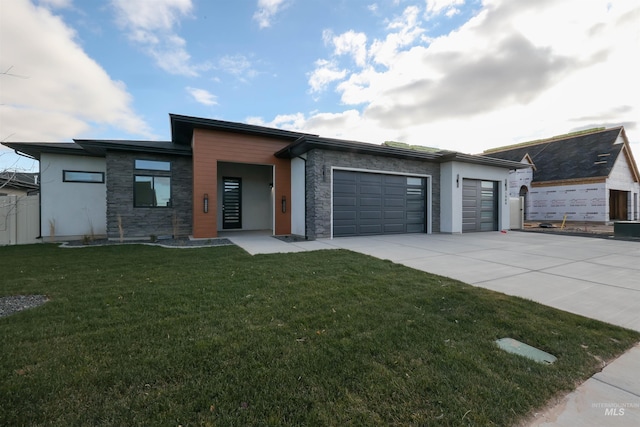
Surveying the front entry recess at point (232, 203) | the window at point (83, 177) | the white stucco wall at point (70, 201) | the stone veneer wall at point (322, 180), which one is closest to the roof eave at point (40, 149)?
the white stucco wall at point (70, 201)

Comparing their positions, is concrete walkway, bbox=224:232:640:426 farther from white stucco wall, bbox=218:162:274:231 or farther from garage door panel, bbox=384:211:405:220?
white stucco wall, bbox=218:162:274:231

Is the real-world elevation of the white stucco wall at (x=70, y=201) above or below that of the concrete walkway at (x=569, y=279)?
Answer: above

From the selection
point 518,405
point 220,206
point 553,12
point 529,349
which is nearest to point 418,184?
point 553,12

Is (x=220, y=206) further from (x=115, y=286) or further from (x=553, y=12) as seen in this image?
(x=553, y=12)

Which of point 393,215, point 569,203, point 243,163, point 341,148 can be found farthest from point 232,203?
point 569,203

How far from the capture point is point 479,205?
13078mm

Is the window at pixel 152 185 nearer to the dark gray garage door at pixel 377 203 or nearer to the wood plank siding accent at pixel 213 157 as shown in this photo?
the wood plank siding accent at pixel 213 157

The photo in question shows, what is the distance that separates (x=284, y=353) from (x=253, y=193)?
39.4ft

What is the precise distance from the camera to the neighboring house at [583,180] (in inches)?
759

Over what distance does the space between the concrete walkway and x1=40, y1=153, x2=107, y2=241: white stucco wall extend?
7.39 meters

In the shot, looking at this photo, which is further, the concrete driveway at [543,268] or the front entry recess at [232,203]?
the front entry recess at [232,203]

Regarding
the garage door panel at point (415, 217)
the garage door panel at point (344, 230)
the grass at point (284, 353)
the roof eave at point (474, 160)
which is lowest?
the grass at point (284, 353)

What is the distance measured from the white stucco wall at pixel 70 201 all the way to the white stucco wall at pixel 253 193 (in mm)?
4655

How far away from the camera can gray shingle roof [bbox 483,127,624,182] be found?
19719 mm
